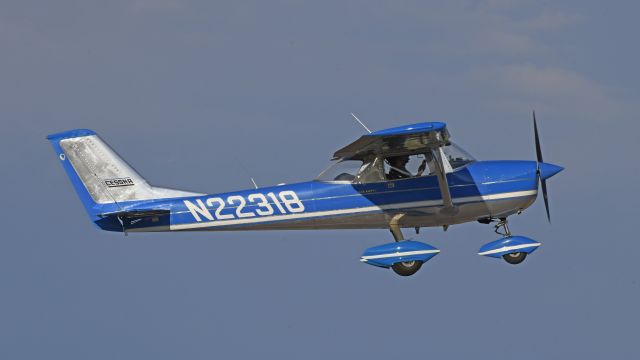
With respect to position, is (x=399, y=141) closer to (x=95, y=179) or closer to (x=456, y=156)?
(x=456, y=156)

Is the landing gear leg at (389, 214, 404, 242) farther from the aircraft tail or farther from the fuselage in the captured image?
the aircraft tail

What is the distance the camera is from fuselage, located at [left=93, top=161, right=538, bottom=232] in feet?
53.0

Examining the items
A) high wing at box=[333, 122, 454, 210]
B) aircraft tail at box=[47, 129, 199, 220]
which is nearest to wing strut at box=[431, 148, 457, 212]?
high wing at box=[333, 122, 454, 210]

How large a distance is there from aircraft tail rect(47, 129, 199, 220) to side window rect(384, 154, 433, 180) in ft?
12.4

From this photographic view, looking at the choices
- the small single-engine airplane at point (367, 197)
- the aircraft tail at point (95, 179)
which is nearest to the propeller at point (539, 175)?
the small single-engine airplane at point (367, 197)

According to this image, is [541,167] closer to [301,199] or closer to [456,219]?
[456,219]

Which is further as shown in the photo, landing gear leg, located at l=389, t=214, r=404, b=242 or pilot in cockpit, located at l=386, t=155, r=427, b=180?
landing gear leg, located at l=389, t=214, r=404, b=242

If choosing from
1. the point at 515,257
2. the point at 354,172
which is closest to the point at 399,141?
the point at 354,172

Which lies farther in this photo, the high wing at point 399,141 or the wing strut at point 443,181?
the wing strut at point 443,181

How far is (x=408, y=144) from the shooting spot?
15.6 m

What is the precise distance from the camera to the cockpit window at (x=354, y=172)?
1623cm

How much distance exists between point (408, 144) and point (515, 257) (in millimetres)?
2690

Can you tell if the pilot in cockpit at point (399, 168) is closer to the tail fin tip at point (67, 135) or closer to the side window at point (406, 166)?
the side window at point (406, 166)

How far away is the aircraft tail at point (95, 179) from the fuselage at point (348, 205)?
0.15 m
